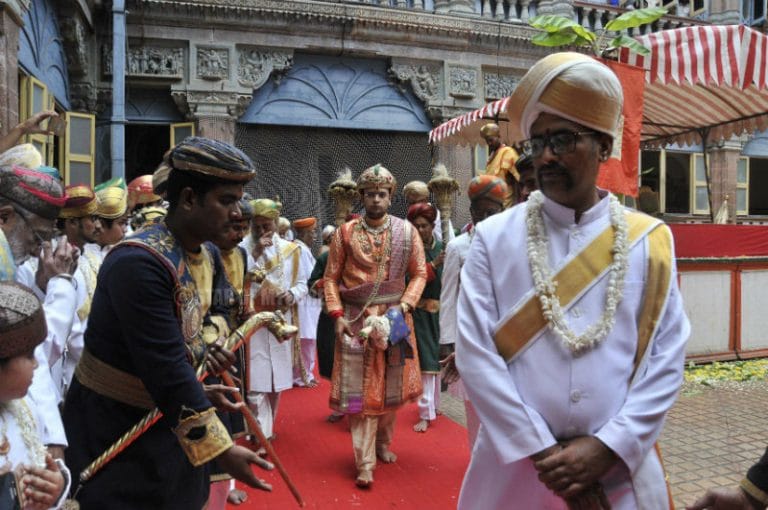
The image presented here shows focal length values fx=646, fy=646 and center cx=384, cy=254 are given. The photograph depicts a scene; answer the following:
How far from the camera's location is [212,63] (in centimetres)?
1236

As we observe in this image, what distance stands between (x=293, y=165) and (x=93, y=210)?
933 cm

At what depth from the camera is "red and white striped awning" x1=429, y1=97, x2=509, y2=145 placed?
8617mm

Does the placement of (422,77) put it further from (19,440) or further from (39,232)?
(19,440)

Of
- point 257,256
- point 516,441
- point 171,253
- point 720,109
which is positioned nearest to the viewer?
point 516,441

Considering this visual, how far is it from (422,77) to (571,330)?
1264 centimetres

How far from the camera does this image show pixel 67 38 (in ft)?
34.2

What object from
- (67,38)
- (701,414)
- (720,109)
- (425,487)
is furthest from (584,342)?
(67,38)

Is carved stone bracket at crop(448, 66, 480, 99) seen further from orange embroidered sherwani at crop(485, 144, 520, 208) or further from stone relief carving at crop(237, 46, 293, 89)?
orange embroidered sherwani at crop(485, 144, 520, 208)

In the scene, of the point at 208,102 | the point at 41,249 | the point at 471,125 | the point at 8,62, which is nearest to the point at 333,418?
the point at 41,249

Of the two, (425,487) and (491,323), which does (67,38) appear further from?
(491,323)

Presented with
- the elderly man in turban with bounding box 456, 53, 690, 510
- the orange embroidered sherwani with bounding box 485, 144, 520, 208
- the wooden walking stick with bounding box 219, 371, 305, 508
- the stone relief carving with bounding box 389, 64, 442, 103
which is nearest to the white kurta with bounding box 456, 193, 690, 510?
the elderly man in turban with bounding box 456, 53, 690, 510

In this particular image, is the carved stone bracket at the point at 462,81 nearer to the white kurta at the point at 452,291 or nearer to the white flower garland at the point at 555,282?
the white kurta at the point at 452,291

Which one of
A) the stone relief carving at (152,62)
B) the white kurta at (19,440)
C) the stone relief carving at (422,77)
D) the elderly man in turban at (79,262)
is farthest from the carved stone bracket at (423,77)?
the white kurta at (19,440)

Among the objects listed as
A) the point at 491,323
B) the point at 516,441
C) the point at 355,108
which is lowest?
the point at 516,441
